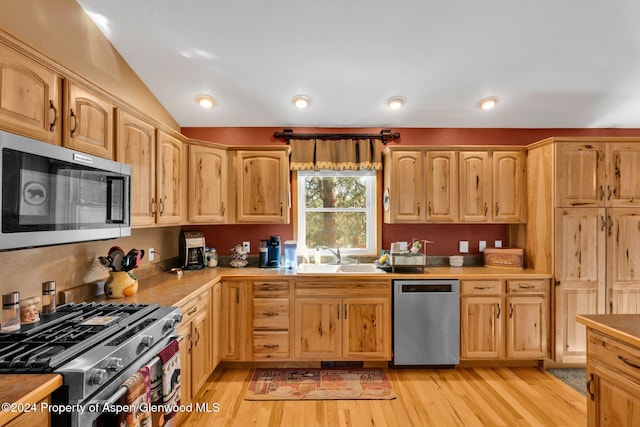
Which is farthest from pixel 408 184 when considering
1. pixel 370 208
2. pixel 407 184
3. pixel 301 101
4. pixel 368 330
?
pixel 368 330

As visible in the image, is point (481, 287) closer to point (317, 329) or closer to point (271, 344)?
point (317, 329)

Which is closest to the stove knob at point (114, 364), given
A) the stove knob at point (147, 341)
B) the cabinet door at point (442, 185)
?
the stove knob at point (147, 341)

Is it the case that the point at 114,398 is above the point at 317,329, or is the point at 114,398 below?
above

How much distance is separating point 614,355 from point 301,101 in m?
2.80

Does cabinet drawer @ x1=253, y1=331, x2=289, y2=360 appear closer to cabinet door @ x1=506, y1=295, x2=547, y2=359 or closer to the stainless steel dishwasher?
the stainless steel dishwasher

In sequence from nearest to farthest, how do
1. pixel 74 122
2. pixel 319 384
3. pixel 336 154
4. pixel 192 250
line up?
pixel 74 122
pixel 319 384
pixel 192 250
pixel 336 154

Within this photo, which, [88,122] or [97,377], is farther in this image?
[88,122]

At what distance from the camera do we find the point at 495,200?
10.6 feet

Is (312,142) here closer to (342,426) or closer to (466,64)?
(466,64)

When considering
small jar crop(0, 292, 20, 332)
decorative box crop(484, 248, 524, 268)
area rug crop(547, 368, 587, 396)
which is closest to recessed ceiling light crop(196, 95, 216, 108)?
small jar crop(0, 292, 20, 332)

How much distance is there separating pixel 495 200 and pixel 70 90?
11.5ft

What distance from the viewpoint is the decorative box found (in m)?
3.14

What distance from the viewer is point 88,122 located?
5.71ft

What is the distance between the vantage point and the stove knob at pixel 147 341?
151cm
